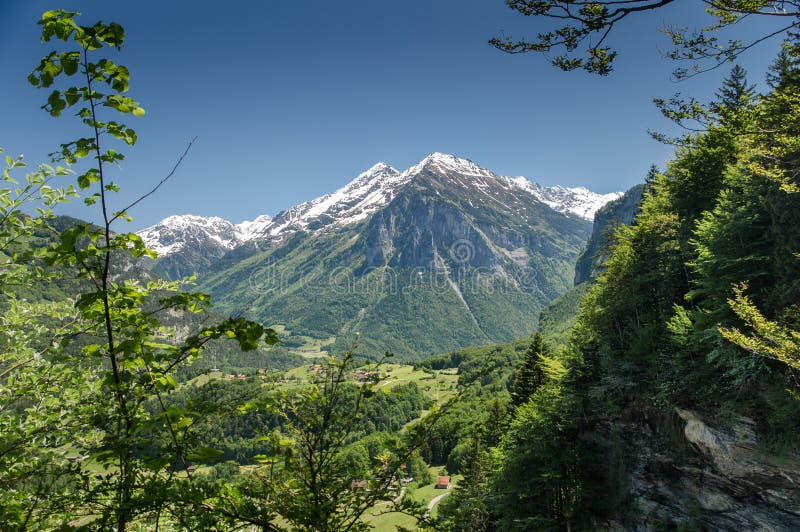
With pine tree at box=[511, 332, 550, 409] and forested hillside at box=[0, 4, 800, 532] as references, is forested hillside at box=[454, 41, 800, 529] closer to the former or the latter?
forested hillside at box=[0, 4, 800, 532]

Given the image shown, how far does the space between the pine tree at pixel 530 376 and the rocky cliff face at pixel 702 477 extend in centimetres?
1136

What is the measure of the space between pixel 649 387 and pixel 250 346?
27559 mm

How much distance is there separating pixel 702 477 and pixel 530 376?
18555mm

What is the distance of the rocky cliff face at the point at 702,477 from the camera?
17.1 metres

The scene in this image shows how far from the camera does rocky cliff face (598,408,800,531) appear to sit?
17.1 m

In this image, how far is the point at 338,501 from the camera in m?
Answer: 4.05

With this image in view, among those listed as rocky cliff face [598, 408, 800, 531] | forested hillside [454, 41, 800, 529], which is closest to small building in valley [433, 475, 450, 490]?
forested hillside [454, 41, 800, 529]

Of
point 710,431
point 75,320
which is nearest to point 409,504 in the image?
point 75,320

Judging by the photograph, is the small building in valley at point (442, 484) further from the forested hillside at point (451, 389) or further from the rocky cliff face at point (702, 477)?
the rocky cliff face at point (702, 477)

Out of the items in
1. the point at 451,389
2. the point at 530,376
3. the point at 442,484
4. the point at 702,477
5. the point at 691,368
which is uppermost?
the point at 451,389

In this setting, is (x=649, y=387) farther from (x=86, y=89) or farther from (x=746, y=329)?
(x=86, y=89)

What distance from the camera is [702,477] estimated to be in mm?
20203

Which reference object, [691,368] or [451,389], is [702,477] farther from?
[451,389]

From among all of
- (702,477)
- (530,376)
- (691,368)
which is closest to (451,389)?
(691,368)
